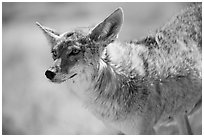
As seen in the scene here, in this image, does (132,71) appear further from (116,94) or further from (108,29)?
(108,29)

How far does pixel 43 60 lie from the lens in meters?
6.63

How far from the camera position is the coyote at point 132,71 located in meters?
2.85

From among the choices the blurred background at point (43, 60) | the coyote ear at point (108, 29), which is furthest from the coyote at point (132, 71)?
the blurred background at point (43, 60)

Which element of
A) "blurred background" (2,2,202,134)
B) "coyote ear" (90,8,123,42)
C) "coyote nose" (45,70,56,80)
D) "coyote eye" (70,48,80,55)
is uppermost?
"coyote ear" (90,8,123,42)

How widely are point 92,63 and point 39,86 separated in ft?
12.1

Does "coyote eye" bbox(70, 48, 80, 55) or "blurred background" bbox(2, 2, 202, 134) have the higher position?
"coyote eye" bbox(70, 48, 80, 55)

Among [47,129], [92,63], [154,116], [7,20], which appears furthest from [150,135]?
[7,20]

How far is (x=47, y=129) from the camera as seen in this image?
20.4 feet

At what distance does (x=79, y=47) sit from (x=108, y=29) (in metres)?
0.22

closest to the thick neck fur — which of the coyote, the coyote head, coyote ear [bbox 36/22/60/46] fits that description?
the coyote

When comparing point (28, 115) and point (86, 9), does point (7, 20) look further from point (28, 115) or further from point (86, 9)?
point (28, 115)

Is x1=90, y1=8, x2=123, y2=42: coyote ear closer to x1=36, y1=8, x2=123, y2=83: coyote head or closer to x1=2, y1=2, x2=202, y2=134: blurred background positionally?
x1=36, y1=8, x2=123, y2=83: coyote head

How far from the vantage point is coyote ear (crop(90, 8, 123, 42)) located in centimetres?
283

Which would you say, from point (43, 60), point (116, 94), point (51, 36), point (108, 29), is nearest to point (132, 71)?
point (116, 94)
